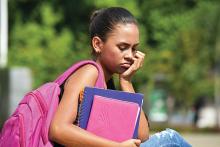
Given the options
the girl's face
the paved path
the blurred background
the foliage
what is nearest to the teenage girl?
the girl's face

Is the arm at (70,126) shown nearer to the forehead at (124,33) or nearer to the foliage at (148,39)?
the forehead at (124,33)

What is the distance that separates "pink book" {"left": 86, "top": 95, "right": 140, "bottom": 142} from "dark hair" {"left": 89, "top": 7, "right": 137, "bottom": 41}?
342 mm

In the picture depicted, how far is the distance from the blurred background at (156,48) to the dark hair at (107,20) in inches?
965

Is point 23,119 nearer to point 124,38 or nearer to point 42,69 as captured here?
point 124,38

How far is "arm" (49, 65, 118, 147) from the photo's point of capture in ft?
11.1

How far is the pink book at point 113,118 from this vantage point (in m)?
3.47

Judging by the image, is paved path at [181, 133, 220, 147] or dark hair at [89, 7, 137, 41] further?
paved path at [181, 133, 220, 147]

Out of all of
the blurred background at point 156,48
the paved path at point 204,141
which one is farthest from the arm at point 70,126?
the blurred background at point 156,48

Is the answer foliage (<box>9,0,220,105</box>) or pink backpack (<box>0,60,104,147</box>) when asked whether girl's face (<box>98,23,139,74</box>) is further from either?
foliage (<box>9,0,220,105</box>)

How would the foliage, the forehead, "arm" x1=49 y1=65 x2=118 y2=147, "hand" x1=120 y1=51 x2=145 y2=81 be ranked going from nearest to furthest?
"arm" x1=49 y1=65 x2=118 y2=147
the forehead
"hand" x1=120 y1=51 x2=145 y2=81
the foliage

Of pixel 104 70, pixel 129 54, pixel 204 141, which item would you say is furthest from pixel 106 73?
pixel 204 141

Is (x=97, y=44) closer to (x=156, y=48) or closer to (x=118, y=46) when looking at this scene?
(x=118, y=46)

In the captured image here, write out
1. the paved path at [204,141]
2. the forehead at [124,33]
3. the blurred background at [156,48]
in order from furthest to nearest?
1. the blurred background at [156,48]
2. the paved path at [204,141]
3. the forehead at [124,33]

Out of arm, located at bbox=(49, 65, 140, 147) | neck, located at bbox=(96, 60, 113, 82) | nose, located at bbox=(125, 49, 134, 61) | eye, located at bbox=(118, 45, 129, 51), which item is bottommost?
arm, located at bbox=(49, 65, 140, 147)
